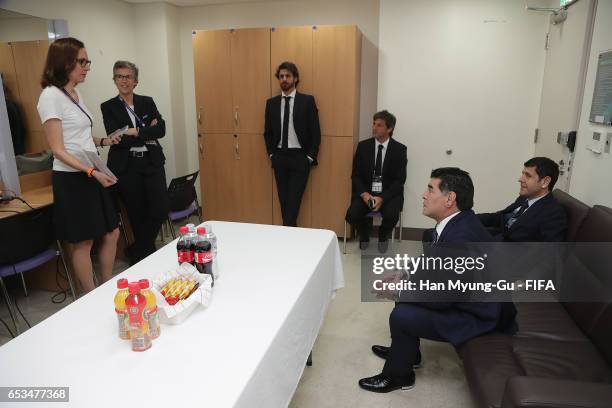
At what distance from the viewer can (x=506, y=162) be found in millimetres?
4109

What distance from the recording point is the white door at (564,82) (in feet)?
9.37

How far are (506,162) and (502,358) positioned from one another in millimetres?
2799

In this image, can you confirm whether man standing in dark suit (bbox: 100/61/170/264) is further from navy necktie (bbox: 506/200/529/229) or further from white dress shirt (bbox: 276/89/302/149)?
navy necktie (bbox: 506/200/529/229)

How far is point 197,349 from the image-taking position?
Result: 4.46 ft

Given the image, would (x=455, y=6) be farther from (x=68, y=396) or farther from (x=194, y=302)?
(x=68, y=396)

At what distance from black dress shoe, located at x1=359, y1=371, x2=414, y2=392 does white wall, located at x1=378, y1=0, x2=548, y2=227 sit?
2.53 meters

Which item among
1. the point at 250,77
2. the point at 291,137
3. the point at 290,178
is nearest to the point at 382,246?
the point at 290,178

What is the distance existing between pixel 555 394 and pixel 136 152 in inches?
124

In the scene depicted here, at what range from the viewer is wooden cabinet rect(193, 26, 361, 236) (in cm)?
404

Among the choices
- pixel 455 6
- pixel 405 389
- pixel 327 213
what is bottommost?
pixel 405 389

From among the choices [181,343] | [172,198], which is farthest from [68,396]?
[172,198]

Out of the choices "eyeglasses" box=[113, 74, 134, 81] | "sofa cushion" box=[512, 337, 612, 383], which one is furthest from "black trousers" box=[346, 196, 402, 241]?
"eyeglasses" box=[113, 74, 134, 81]

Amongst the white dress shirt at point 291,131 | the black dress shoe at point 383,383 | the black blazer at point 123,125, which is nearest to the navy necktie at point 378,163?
the white dress shirt at point 291,131

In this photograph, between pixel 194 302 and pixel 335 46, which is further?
pixel 335 46
